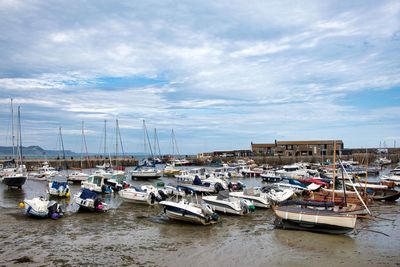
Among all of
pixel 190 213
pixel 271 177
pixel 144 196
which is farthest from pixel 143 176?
pixel 190 213

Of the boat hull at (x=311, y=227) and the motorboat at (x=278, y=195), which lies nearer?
the boat hull at (x=311, y=227)

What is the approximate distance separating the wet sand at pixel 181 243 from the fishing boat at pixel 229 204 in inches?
22.7

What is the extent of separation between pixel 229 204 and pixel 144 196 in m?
7.88

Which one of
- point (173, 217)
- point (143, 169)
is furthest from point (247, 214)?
point (143, 169)

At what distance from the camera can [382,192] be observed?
32.3 meters

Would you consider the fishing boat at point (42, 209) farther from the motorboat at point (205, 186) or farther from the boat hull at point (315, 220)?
the motorboat at point (205, 186)

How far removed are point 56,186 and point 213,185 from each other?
1469 cm

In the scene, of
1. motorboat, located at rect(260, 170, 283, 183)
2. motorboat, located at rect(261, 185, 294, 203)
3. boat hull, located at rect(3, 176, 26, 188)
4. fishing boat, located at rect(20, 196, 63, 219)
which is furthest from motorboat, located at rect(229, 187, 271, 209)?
boat hull, located at rect(3, 176, 26, 188)

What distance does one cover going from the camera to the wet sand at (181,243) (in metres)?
14.8

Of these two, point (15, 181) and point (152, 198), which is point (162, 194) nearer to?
point (152, 198)

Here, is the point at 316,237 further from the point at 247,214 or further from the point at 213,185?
the point at 213,185

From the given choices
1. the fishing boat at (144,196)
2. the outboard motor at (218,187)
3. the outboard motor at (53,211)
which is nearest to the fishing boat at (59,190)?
the fishing boat at (144,196)

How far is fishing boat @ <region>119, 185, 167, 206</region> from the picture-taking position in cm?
2928

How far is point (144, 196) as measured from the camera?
29.2 metres
